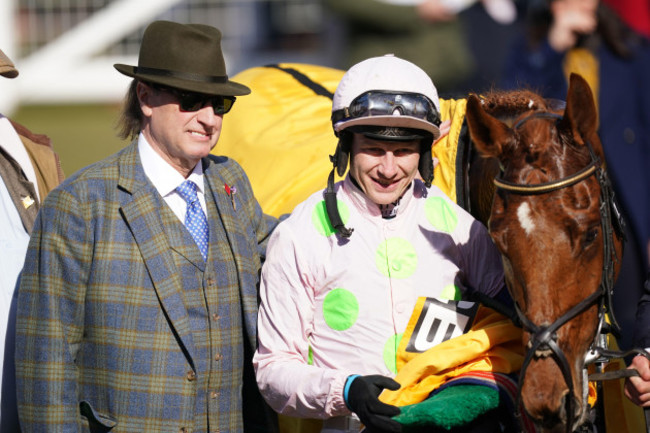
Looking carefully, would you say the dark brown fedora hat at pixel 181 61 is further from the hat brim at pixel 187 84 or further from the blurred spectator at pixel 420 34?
the blurred spectator at pixel 420 34

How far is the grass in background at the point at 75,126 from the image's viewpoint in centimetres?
1069

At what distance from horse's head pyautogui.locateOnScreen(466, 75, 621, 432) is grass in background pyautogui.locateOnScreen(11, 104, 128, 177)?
786 cm

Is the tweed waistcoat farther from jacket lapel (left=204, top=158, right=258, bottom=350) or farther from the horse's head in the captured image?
the horse's head

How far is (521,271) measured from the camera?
3027 mm

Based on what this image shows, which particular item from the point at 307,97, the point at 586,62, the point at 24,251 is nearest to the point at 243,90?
the point at 24,251

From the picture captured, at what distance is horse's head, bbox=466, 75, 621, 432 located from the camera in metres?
2.95

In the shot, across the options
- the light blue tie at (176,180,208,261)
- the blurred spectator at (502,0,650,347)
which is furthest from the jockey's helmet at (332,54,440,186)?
the blurred spectator at (502,0,650,347)

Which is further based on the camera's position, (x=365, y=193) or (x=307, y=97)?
(x=307, y=97)

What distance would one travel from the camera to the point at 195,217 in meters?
3.53

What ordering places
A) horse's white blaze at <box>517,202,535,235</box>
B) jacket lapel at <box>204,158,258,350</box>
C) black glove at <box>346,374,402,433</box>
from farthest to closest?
jacket lapel at <box>204,158,258,350</box> < horse's white blaze at <box>517,202,535,235</box> < black glove at <box>346,374,402,433</box>

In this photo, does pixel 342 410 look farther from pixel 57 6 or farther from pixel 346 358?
pixel 57 6

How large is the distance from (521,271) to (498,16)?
5.89 m

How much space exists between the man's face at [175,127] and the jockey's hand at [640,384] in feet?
4.98

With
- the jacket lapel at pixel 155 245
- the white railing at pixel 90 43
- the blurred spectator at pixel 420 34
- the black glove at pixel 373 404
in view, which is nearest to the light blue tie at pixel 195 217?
the jacket lapel at pixel 155 245
